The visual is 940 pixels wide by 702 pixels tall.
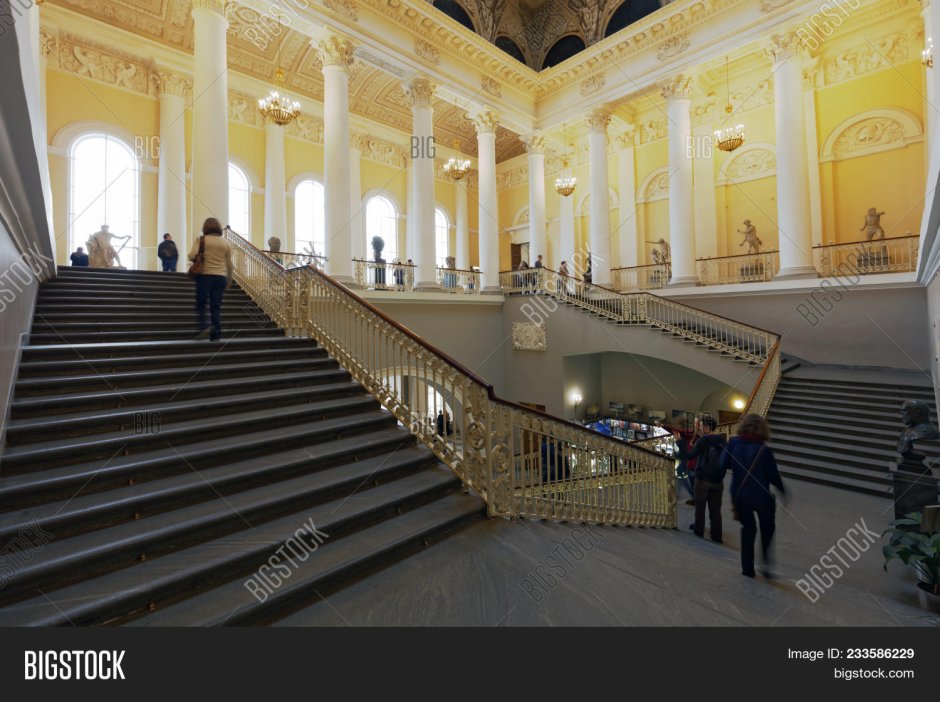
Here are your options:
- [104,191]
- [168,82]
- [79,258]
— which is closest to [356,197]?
[168,82]

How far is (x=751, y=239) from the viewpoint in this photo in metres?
14.9

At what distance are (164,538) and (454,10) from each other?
18023 millimetres

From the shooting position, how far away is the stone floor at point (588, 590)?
2596 millimetres

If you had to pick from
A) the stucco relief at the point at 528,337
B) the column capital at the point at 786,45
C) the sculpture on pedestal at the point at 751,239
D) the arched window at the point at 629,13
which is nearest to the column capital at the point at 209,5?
the stucco relief at the point at 528,337

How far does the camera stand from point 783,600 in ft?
10.0

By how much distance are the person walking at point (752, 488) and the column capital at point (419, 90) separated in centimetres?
1340

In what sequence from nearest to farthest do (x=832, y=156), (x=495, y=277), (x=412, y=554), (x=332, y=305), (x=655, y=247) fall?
(x=412, y=554) → (x=332, y=305) → (x=832, y=156) → (x=495, y=277) → (x=655, y=247)

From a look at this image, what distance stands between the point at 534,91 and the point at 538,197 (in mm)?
3967

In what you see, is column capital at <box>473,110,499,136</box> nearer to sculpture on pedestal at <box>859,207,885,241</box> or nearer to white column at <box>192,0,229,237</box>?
white column at <box>192,0,229,237</box>

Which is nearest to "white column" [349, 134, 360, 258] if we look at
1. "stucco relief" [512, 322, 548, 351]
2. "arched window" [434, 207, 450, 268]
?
"arched window" [434, 207, 450, 268]

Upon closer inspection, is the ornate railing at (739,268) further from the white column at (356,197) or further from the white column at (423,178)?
the white column at (356,197)
